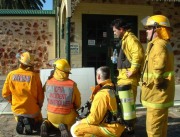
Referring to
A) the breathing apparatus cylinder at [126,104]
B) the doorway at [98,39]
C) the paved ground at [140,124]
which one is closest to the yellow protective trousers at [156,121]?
the breathing apparatus cylinder at [126,104]

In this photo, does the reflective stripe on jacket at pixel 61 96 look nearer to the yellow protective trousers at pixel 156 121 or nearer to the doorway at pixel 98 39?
the yellow protective trousers at pixel 156 121

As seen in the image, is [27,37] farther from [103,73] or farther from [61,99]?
[103,73]

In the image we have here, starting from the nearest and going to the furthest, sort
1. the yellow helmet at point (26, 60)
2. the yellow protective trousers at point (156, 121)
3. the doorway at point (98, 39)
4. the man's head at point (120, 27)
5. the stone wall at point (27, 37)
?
the yellow protective trousers at point (156, 121), the man's head at point (120, 27), the yellow helmet at point (26, 60), the doorway at point (98, 39), the stone wall at point (27, 37)

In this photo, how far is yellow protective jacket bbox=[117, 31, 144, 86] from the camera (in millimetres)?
5457

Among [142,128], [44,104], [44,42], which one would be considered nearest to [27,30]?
[44,42]

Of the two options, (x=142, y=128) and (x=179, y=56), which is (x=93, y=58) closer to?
(x=179, y=56)

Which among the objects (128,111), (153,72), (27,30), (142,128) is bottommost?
(142,128)

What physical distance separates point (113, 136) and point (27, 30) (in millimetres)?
10138

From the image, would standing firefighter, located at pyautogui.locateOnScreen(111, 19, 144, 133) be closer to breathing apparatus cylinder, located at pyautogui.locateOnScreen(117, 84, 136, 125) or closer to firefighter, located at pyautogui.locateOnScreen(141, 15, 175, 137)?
breathing apparatus cylinder, located at pyautogui.locateOnScreen(117, 84, 136, 125)

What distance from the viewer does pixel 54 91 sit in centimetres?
570

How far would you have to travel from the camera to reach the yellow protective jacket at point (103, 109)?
4438 mm

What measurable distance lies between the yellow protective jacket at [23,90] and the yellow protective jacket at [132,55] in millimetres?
1491

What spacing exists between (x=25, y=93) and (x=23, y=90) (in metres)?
0.06

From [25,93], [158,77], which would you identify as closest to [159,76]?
[158,77]
